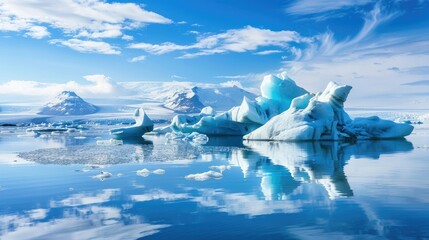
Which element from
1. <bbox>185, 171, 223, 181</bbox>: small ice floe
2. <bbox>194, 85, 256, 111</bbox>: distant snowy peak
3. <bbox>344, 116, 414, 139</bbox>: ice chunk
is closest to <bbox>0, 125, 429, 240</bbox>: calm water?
<bbox>185, 171, 223, 181</bbox>: small ice floe

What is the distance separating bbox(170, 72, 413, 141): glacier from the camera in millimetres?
19984

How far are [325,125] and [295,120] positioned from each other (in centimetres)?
165

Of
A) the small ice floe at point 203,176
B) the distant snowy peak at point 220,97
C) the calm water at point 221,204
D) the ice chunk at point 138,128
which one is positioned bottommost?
the calm water at point 221,204

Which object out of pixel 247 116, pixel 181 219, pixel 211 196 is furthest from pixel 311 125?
pixel 181 219

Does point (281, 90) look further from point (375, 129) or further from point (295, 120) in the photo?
point (295, 120)

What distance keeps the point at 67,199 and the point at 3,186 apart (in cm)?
211

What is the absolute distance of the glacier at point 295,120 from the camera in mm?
19984

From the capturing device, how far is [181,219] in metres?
4.88

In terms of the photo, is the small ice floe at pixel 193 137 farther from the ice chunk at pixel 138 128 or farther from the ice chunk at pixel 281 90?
the ice chunk at pixel 281 90

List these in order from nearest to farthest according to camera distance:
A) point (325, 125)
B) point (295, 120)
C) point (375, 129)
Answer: point (295, 120) < point (325, 125) < point (375, 129)

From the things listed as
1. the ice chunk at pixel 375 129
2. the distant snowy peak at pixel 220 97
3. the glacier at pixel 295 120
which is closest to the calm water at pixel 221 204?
the glacier at pixel 295 120

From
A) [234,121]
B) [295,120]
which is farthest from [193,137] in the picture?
[295,120]

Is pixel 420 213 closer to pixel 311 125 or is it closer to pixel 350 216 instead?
pixel 350 216

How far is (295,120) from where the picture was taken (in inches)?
785
